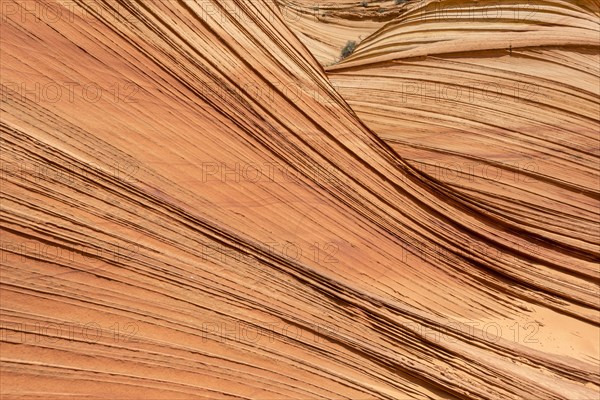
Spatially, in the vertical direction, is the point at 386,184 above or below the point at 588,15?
below

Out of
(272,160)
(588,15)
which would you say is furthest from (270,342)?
(588,15)

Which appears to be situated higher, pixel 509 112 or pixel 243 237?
pixel 509 112

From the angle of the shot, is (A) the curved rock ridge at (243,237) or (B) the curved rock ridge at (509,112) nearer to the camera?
(A) the curved rock ridge at (243,237)

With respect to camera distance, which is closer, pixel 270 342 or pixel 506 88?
pixel 270 342

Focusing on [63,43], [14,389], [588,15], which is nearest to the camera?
[14,389]

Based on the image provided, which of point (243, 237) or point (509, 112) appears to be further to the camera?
point (509, 112)

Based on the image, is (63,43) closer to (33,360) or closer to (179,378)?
(33,360)

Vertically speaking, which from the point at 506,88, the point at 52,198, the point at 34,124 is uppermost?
the point at 506,88

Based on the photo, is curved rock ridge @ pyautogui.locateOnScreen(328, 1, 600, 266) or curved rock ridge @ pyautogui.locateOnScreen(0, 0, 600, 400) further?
curved rock ridge @ pyautogui.locateOnScreen(328, 1, 600, 266)
